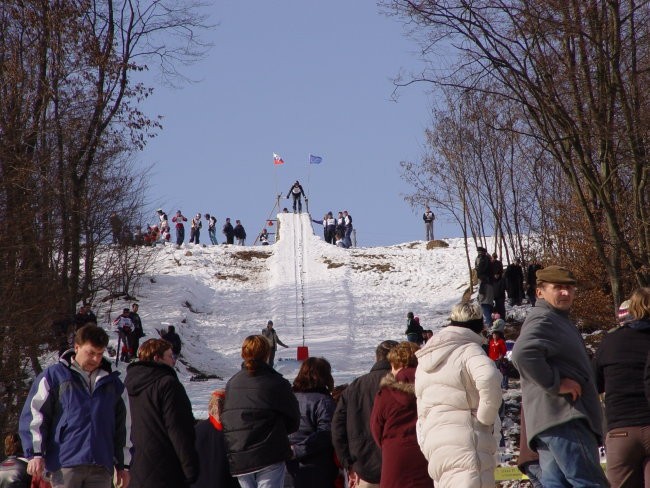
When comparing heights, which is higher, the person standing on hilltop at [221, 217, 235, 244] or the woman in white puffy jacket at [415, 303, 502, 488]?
the person standing on hilltop at [221, 217, 235, 244]

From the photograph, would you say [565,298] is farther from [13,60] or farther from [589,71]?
[13,60]

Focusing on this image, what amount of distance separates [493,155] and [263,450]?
31857mm

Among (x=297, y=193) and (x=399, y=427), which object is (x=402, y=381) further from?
(x=297, y=193)

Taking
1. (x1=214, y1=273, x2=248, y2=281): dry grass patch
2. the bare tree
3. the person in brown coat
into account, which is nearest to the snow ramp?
(x1=214, y1=273, x2=248, y2=281): dry grass patch

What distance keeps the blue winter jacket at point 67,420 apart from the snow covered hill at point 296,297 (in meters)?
14.2

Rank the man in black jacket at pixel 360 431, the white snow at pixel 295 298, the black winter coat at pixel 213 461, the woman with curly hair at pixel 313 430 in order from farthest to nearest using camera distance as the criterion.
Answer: the white snow at pixel 295 298 < the woman with curly hair at pixel 313 430 < the black winter coat at pixel 213 461 < the man in black jacket at pixel 360 431

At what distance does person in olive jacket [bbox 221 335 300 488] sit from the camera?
830cm

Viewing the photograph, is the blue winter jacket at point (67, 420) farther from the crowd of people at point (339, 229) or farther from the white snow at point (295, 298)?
the crowd of people at point (339, 229)

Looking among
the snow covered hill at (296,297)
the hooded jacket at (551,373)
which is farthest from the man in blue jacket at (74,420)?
the snow covered hill at (296,297)

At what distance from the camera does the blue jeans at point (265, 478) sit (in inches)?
329

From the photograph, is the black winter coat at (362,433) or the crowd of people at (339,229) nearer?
the black winter coat at (362,433)

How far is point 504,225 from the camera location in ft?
132

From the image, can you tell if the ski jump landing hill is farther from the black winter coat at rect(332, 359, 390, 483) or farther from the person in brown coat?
the person in brown coat

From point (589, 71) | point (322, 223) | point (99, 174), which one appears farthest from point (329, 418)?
point (322, 223)
